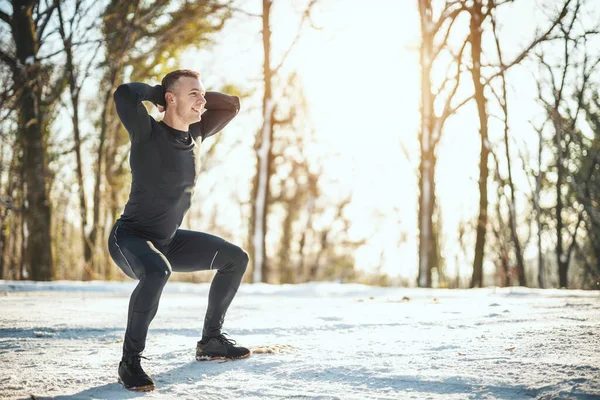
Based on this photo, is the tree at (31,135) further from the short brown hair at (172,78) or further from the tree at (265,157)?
the short brown hair at (172,78)

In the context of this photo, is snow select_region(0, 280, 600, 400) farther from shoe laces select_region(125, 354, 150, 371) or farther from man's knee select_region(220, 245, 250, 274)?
man's knee select_region(220, 245, 250, 274)

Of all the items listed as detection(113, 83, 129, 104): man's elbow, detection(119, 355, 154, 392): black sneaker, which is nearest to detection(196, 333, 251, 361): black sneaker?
detection(119, 355, 154, 392): black sneaker

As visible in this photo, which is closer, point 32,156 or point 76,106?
point 32,156

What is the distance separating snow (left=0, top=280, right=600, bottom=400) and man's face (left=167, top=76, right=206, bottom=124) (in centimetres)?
153

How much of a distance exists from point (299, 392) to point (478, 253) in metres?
11.4

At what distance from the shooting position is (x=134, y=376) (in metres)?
2.73

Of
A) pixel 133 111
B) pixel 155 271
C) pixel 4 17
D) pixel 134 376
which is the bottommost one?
pixel 134 376

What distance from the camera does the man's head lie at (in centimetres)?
321

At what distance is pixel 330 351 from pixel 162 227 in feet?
4.35

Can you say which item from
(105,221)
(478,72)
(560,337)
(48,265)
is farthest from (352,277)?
(560,337)

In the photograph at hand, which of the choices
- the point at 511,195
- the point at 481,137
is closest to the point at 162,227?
the point at 481,137

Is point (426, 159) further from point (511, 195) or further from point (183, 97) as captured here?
point (183, 97)

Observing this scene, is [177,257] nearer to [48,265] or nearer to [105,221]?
[48,265]

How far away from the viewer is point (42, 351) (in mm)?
3514
